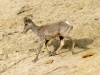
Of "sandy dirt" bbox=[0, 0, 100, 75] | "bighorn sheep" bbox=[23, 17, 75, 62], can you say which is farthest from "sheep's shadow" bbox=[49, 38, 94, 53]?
"bighorn sheep" bbox=[23, 17, 75, 62]

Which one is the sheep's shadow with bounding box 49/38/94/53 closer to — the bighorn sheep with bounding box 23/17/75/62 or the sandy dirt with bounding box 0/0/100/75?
the sandy dirt with bounding box 0/0/100/75

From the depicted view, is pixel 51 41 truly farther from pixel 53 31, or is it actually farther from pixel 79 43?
pixel 53 31

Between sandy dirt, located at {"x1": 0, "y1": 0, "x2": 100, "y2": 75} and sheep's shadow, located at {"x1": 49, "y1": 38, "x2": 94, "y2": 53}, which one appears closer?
sandy dirt, located at {"x1": 0, "y1": 0, "x2": 100, "y2": 75}

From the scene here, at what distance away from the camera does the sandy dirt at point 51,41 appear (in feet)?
34.7

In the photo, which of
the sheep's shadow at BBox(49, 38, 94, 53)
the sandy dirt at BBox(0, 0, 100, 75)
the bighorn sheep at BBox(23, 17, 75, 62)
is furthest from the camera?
the sheep's shadow at BBox(49, 38, 94, 53)

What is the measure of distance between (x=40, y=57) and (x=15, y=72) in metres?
1.31

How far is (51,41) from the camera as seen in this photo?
1377cm

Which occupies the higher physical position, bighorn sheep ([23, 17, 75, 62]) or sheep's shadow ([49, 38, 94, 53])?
bighorn sheep ([23, 17, 75, 62])

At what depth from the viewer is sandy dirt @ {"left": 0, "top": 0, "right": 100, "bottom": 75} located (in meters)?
10.6

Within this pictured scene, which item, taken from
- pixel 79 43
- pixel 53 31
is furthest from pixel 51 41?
pixel 53 31

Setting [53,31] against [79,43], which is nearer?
[53,31]

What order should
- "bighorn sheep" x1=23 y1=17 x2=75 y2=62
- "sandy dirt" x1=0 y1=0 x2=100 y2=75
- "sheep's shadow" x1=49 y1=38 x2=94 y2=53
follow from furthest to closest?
1. "sheep's shadow" x1=49 y1=38 x2=94 y2=53
2. "bighorn sheep" x1=23 y1=17 x2=75 y2=62
3. "sandy dirt" x1=0 y1=0 x2=100 y2=75

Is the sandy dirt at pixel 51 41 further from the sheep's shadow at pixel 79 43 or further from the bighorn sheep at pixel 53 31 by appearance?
the bighorn sheep at pixel 53 31

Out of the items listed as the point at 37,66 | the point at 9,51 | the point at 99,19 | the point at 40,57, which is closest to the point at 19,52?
the point at 9,51
